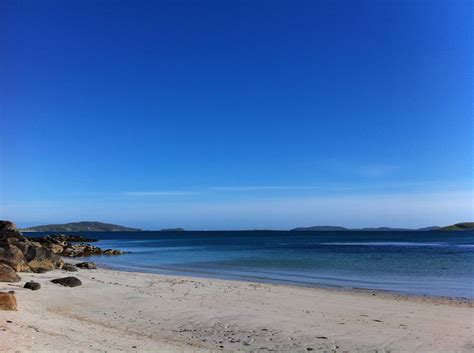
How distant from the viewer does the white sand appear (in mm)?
8773

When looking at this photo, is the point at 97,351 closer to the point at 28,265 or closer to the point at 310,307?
the point at 310,307

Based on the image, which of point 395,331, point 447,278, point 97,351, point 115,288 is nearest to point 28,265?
point 115,288

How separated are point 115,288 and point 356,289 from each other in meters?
10.6

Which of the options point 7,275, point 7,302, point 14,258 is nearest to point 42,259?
point 14,258

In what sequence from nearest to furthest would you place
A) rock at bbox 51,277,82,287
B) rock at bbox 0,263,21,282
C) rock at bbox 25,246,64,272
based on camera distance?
rock at bbox 0,263,21,282 → rock at bbox 51,277,82,287 → rock at bbox 25,246,64,272

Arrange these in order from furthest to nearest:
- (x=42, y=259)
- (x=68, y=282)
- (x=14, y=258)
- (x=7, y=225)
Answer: (x=7, y=225)
(x=42, y=259)
(x=14, y=258)
(x=68, y=282)

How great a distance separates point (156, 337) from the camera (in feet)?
31.2

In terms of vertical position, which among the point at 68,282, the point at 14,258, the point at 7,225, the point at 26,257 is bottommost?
the point at 68,282

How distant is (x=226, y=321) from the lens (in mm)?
11484

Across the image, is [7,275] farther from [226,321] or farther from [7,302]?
[226,321]

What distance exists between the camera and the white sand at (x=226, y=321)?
28.8 ft

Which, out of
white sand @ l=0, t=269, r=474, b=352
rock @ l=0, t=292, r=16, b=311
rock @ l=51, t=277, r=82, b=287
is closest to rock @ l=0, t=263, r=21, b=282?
white sand @ l=0, t=269, r=474, b=352

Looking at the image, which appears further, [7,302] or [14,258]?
[14,258]

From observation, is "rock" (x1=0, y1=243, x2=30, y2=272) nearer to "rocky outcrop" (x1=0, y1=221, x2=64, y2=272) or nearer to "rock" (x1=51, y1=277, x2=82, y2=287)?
"rocky outcrop" (x1=0, y1=221, x2=64, y2=272)
